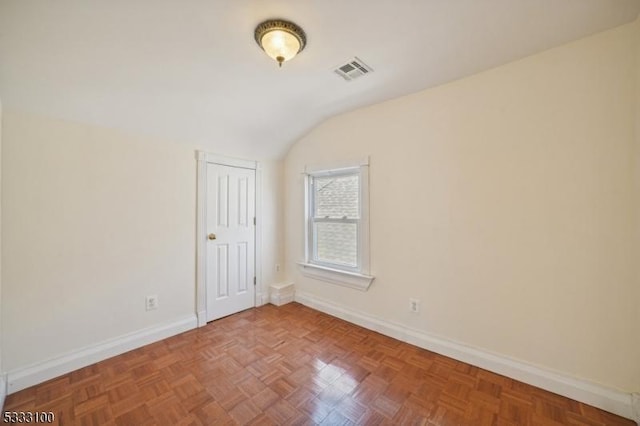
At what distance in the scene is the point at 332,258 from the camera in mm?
3189

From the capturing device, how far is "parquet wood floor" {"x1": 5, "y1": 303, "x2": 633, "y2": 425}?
1552 millimetres

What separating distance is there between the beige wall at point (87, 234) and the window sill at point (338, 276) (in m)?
1.35

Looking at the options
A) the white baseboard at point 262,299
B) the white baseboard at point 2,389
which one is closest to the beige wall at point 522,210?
the white baseboard at point 262,299

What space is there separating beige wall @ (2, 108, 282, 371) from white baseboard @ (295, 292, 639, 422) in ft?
6.86

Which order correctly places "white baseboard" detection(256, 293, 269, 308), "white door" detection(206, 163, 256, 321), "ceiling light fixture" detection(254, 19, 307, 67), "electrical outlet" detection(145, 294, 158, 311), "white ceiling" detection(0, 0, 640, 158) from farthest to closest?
"white baseboard" detection(256, 293, 269, 308)
"white door" detection(206, 163, 256, 321)
"electrical outlet" detection(145, 294, 158, 311)
"ceiling light fixture" detection(254, 19, 307, 67)
"white ceiling" detection(0, 0, 640, 158)

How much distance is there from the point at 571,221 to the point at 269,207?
9.76 feet

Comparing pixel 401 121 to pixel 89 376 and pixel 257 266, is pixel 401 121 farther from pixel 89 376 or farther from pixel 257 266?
pixel 89 376

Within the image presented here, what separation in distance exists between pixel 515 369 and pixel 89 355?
11.0ft

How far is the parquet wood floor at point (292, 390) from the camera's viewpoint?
1552 millimetres

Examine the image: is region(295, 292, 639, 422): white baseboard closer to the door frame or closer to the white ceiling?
the door frame

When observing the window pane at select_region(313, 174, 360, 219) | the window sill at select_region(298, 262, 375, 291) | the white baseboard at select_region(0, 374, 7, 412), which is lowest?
the white baseboard at select_region(0, 374, 7, 412)

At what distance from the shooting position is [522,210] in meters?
1.88

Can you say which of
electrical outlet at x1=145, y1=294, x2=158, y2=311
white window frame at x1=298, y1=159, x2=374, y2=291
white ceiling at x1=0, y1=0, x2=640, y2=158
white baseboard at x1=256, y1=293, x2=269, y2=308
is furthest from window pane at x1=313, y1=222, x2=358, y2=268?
electrical outlet at x1=145, y1=294, x2=158, y2=311

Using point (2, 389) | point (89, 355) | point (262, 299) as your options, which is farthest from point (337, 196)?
point (2, 389)
